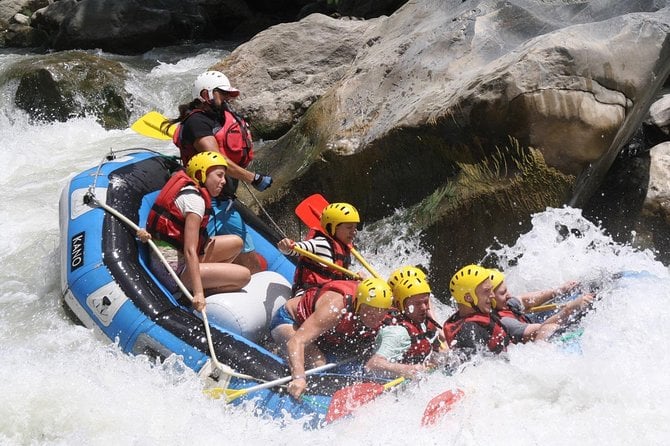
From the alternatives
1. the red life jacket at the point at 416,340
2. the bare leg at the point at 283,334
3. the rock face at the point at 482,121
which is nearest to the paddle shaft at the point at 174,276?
the bare leg at the point at 283,334

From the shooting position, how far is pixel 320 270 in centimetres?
479

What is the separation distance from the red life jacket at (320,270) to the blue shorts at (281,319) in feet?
0.58

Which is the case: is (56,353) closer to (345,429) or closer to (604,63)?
(345,429)

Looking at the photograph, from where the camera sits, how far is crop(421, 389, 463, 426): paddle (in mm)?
3816

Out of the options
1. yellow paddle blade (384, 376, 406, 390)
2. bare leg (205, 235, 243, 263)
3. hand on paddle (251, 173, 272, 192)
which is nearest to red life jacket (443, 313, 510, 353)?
yellow paddle blade (384, 376, 406, 390)

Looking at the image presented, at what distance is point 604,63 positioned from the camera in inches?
205

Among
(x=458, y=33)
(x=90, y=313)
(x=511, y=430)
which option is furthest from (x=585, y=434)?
(x=458, y=33)

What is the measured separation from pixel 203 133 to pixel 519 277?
2185mm

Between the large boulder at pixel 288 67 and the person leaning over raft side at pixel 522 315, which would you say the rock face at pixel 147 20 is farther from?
the person leaning over raft side at pixel 522 315

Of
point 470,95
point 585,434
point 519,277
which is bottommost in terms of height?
Result: point 519,277

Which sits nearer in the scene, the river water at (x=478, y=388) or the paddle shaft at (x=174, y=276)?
the river water at (x=478, y=388)

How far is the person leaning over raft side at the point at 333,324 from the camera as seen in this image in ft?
13.9

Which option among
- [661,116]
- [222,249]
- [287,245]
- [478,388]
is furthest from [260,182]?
[661,116]

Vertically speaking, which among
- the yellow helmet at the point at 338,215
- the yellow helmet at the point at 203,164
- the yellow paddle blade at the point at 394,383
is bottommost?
the yellow paddle blade at the point at 394,383
